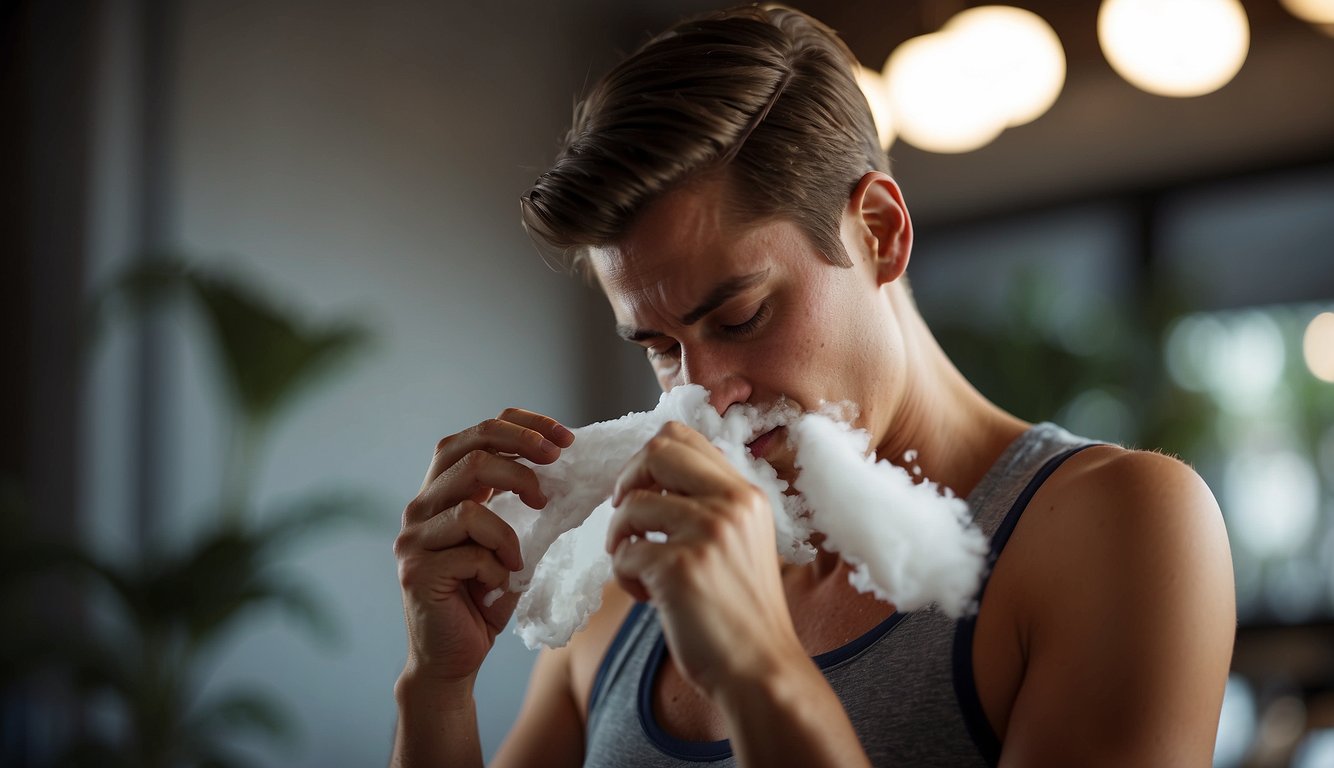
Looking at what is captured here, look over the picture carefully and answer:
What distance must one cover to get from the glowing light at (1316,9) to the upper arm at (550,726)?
8.42ft

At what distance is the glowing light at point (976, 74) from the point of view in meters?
3.12

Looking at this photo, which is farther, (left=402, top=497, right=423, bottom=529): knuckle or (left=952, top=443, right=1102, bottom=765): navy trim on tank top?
(left=402, top=497, right=423, bottom=529): knuckle

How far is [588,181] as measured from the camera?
1.18m

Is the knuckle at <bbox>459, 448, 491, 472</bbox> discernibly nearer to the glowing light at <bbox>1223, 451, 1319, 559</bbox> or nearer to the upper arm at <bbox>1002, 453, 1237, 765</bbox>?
the upper arm at <bbox>1002, 453, 1237, 765</bbox>

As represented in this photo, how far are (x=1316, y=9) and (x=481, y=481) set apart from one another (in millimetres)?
2747

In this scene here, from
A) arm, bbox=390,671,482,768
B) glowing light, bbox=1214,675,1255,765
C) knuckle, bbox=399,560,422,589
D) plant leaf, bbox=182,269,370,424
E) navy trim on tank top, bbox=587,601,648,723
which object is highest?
plant leaf, bbox=182,269,370,424

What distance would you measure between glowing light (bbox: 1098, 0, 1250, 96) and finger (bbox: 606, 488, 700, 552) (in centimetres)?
261

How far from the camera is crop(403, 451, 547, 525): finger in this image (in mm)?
1166

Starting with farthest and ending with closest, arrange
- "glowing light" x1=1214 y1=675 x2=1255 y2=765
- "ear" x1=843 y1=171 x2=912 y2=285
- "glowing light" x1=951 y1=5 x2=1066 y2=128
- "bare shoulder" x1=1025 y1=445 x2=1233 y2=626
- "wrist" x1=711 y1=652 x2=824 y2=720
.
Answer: "glowing light" x1=1214 y1=675 x2=1255 y2=765
"glowing light" x1=951 y1=5 x2=1066 y2=128
"ear" x1=843 y1=171 x2=912 y2=285
"bare shoulder" x1=1025 y1=445 x2=1233 y2=626
"wrist" x1=711 y1=652 x2=824 y2=720

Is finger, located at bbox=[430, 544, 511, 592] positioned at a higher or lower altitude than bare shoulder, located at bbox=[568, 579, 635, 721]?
higher

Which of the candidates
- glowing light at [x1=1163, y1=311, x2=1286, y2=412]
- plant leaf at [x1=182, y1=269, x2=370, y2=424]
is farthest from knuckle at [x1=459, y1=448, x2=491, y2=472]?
glowing light at [x1=1163, y1=311, x2=1286, y2=412]

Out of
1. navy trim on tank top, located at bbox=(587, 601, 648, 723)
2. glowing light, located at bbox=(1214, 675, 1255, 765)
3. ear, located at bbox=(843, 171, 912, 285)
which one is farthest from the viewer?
glowing light, located at bbox=(1214, 675, 1255, 765)

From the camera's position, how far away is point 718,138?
117 cm

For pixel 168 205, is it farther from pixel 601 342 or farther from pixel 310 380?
pixel 601 342
